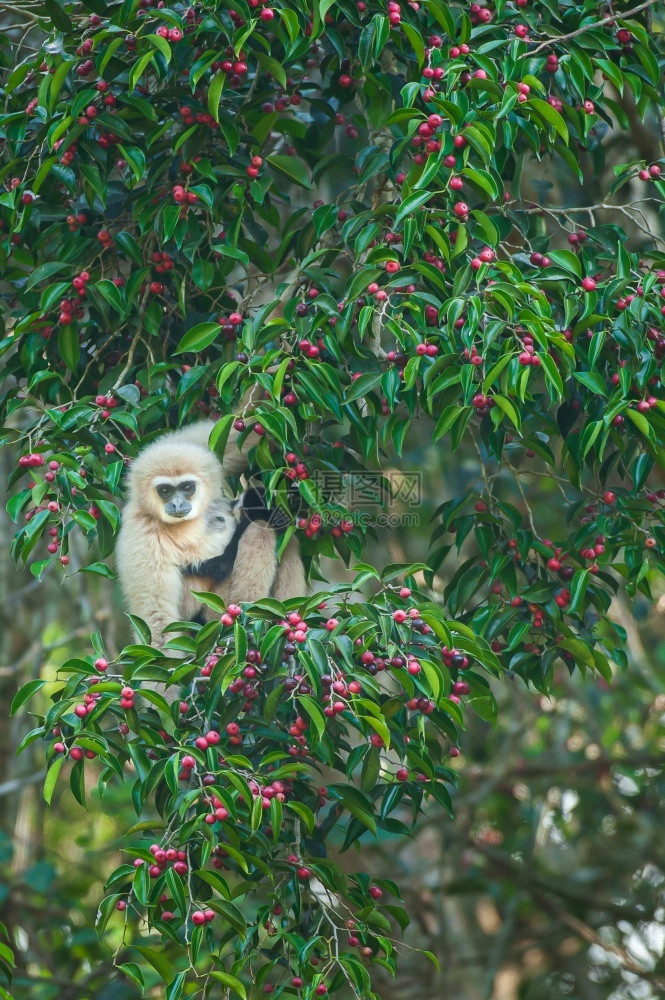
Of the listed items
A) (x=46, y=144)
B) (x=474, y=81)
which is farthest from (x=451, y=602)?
(x=46, y=144)

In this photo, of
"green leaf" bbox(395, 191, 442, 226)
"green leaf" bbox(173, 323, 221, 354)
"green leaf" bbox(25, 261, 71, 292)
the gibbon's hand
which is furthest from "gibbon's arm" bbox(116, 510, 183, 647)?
"green leaf" bbox(395, 191, 442, 226)

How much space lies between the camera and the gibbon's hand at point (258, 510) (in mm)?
3086

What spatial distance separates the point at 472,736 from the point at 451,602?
10.1ft

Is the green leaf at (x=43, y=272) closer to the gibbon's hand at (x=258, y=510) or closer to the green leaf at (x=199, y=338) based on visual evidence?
the green leaf at (x=199, y=338)

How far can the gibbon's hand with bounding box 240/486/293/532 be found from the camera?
309 cm

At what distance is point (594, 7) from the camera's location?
3217mm

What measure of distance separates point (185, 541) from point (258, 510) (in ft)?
0.95

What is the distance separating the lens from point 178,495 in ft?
9.64

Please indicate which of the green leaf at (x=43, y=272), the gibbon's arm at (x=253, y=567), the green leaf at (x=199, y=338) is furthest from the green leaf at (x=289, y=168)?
the gibbon's arm at (x=253, y=567)

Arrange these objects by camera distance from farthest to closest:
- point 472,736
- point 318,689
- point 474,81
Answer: point 472,736
point 474,81
point 318,689

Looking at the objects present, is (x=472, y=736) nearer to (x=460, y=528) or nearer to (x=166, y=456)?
(x=460, y=528)

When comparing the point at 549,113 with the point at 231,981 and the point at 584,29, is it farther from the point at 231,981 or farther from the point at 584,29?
the point at 231,981

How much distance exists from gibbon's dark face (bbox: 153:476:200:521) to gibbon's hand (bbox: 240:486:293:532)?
22cm

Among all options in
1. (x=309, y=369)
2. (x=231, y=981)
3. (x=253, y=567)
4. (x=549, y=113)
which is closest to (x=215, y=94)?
(x=309, y=369)
